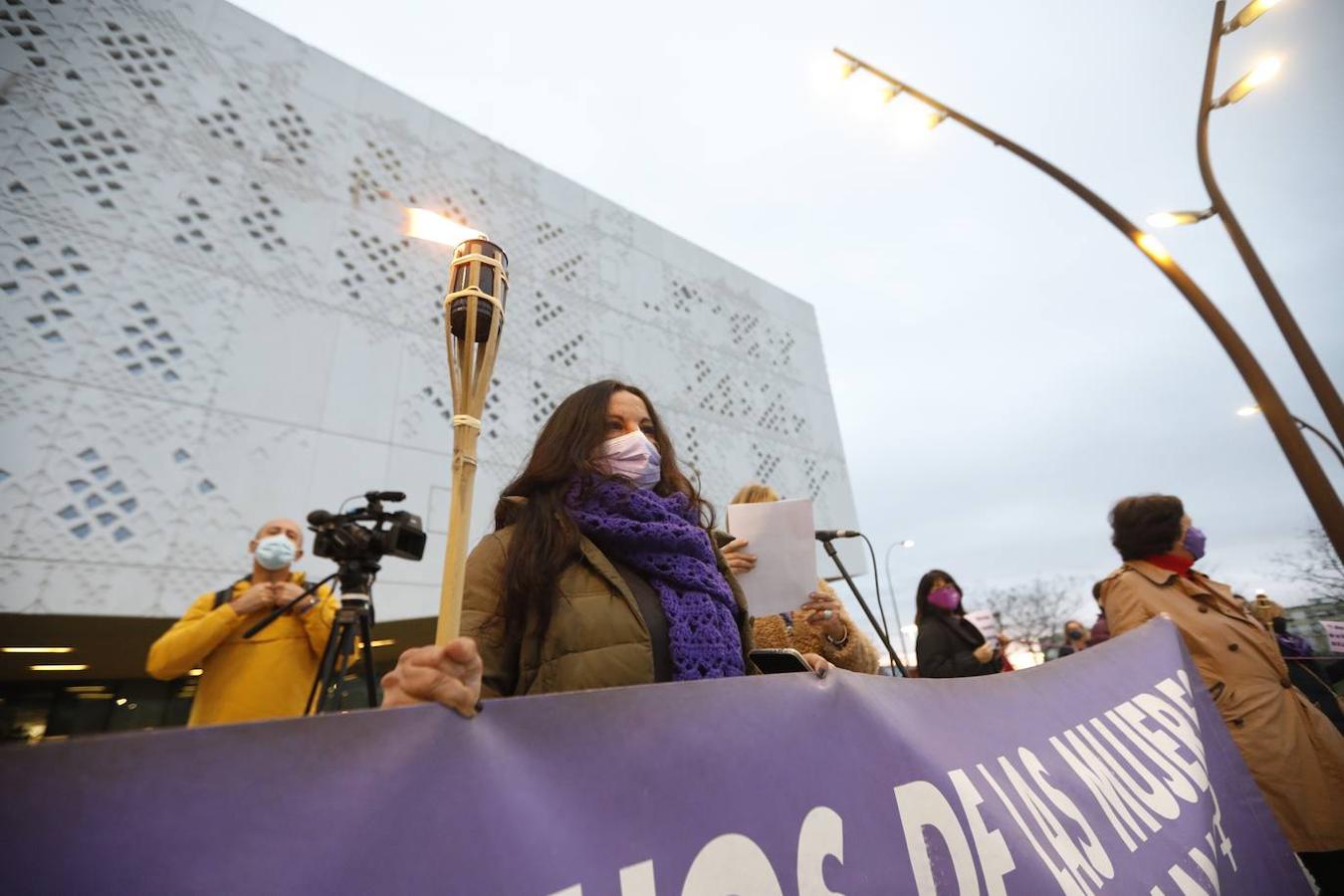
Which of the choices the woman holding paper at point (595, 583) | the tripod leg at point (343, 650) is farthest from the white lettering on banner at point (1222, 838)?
the tripod leg at point (343, 650)

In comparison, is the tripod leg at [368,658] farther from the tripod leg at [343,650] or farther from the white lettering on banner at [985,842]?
the white lettering on banner at [985,842]

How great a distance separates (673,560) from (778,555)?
2.67 feet

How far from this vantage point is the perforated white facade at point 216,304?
20.2 feet

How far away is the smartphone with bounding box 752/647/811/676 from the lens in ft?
3.88

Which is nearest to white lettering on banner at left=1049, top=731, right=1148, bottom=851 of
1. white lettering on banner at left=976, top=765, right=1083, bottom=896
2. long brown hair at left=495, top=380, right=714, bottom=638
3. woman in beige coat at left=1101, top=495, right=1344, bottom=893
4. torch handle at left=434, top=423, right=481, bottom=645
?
white lettering on banner at left=976, top=765, right=1083, bottom=896

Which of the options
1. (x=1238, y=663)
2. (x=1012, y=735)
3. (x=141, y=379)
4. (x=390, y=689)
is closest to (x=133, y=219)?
(x=141, y=379)

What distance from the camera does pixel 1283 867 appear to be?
6.11 feet

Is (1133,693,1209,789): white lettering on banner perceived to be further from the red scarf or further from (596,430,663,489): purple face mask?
(596,430,663,489): purple face mask

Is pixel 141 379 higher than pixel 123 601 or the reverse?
higher

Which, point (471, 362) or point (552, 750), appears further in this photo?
point (471, 362)

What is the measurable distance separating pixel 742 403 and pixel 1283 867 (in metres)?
12.3

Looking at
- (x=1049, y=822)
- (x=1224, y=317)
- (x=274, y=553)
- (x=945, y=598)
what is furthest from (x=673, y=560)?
(x=1224, y=317)

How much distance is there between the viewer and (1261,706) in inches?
89.0

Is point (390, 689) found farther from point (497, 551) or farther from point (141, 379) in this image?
point (141, 379)
